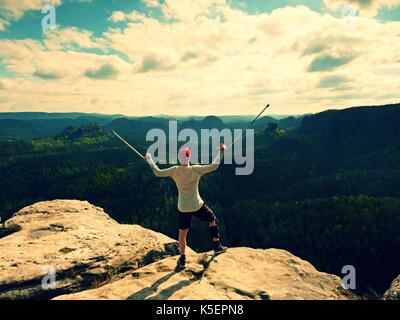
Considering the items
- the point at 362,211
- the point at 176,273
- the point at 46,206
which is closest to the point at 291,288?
the point at 176,273

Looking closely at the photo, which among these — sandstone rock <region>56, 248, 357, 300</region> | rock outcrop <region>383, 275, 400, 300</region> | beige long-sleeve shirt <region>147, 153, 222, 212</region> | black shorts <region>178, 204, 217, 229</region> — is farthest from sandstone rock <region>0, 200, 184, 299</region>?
rock outcrop <region>383, 275, 400, 300</region>

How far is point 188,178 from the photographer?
1371cm

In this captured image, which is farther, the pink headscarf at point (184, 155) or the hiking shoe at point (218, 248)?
the hiking shoe at point (218, 248)

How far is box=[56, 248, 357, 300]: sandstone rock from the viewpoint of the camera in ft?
39.8

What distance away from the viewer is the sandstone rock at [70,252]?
45.9 ft

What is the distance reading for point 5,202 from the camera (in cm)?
19988

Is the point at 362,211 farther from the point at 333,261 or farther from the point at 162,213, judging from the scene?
the point at 162,213

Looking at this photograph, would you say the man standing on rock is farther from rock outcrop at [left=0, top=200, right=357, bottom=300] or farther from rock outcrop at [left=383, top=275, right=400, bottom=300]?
rock outcrop at [left=383, top=275, right=400, bottom=300]

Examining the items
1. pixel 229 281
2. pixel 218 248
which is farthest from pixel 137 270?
pixel 229 281

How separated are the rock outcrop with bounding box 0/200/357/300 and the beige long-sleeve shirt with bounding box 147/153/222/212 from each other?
8.55 ft

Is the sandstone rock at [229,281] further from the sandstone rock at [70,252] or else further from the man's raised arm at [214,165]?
the man's raised arm at [214,165]

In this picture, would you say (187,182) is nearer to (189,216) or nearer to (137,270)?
(189,216)

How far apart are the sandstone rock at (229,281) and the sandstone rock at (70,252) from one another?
1692 millimetres

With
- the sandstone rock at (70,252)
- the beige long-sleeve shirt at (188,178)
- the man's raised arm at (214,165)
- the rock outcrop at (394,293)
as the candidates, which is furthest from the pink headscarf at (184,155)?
the rock outcrop at (394,293)
